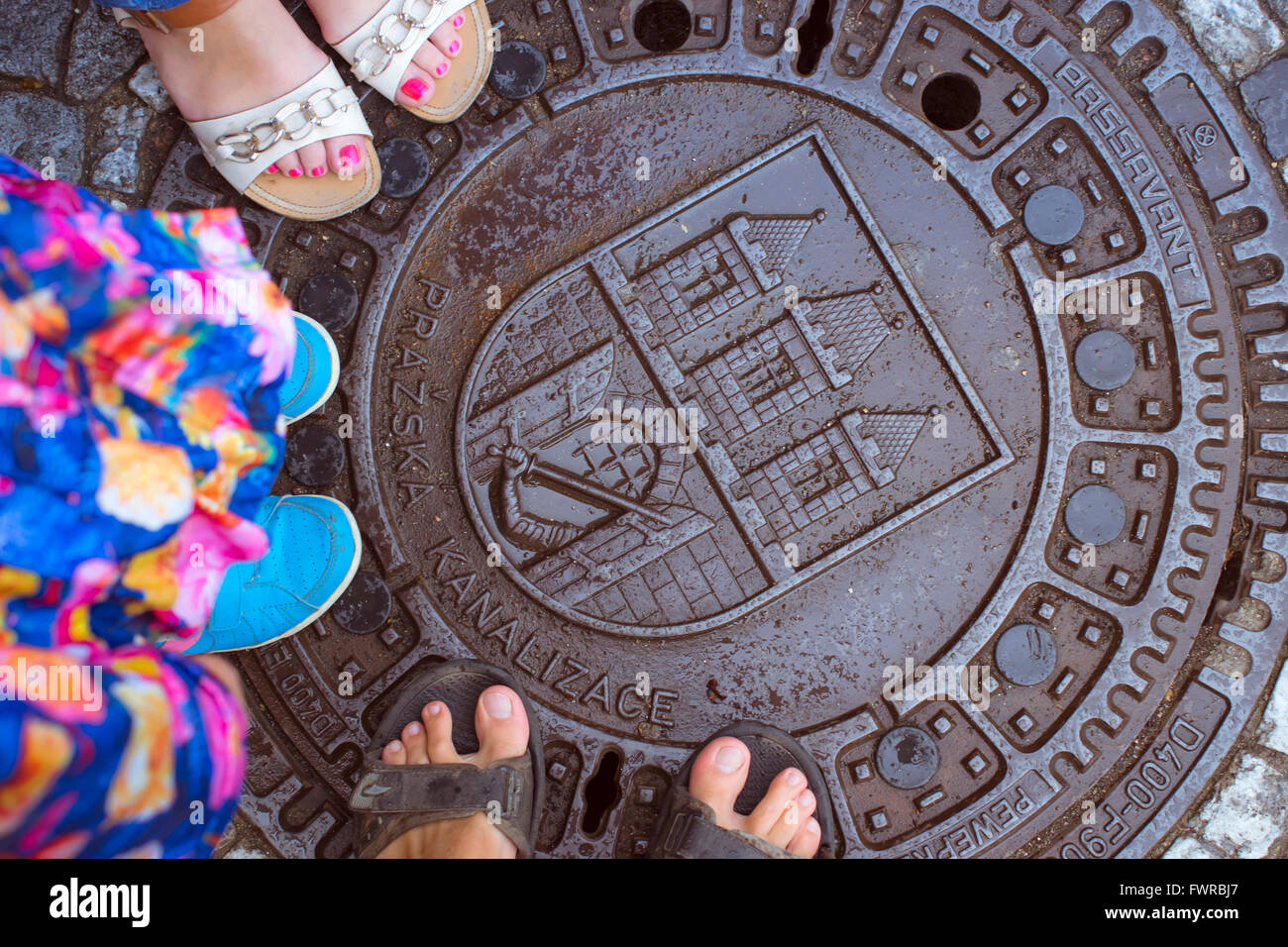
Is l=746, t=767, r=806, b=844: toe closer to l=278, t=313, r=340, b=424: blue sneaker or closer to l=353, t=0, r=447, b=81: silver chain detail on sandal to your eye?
l=278, t=313, r=340, b=424: blue sneaker

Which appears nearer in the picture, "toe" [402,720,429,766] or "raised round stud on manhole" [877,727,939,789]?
"toe" [402,720,429,766]

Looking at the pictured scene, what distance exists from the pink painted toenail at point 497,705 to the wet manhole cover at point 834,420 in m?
0.18

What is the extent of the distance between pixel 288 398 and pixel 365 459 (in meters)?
0.35

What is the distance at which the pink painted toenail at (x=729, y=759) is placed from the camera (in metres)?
2.83

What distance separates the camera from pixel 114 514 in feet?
6.02

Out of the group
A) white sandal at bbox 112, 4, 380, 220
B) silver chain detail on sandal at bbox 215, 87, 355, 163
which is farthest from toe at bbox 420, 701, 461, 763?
silver chain detail on sandal at bbox 215, 87, 355, 163

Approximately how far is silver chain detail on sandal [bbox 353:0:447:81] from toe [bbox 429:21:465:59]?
5 cm

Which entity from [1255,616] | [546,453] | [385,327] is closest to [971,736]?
[1255,616]

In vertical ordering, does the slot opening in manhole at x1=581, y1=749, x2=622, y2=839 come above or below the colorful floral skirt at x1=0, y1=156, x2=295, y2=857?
below

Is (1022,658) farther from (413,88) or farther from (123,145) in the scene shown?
(123,145)

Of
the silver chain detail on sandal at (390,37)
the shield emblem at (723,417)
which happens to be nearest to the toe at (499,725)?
the shield emblem at (723,417)

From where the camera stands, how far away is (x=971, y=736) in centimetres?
303

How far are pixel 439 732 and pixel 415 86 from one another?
2.32m

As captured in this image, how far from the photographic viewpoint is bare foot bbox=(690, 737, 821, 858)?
2820 mm
